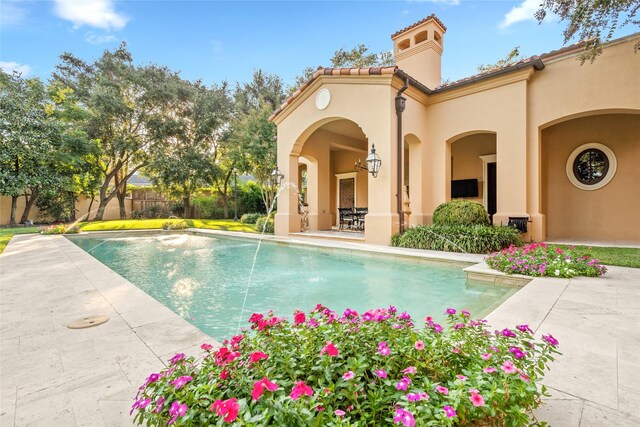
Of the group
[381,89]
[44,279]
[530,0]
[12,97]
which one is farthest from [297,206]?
[12,97]

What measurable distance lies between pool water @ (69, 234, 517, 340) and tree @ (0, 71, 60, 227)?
9.94 metres

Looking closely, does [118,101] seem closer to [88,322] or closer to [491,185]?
[88,322]

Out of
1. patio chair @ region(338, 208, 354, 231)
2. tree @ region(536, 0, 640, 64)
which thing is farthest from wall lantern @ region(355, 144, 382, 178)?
tree @ region(536, 0, 640, 64)

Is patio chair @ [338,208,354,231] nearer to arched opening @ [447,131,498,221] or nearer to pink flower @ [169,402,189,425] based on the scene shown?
arched opening @ [447,131,498,221]

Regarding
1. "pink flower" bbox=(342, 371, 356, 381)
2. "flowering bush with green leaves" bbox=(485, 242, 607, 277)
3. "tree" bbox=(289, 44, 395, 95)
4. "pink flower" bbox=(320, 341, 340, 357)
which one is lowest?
"flowering bush with green leaves" bbox=(485, 242, 607, 277)

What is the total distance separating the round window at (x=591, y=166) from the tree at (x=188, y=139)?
18527 millimetres

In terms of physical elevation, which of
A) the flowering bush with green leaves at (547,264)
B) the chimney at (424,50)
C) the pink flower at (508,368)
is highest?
the chimney at (424,50)

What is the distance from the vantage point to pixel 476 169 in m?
11.1

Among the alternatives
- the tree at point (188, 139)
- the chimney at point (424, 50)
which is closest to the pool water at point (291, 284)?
the chimney at point (424, 50)

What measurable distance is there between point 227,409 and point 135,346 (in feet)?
5.51

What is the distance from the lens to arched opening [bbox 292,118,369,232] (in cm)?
1215

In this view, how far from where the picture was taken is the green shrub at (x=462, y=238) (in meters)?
6.95

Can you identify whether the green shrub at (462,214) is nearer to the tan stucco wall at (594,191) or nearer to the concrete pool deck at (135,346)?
the tan stucco wall at (594,191)

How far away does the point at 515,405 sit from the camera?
3.76 feet
